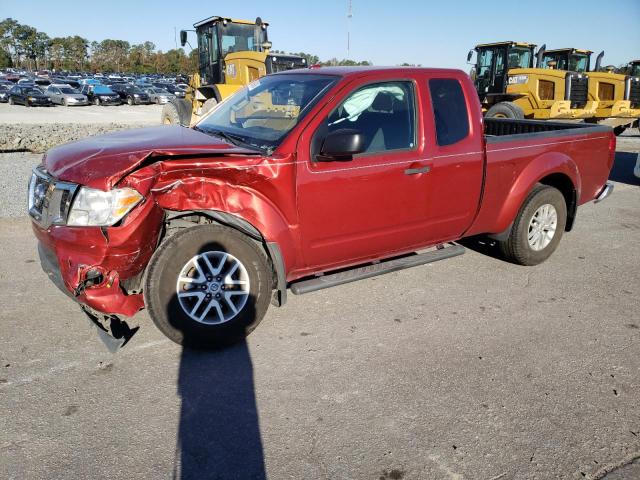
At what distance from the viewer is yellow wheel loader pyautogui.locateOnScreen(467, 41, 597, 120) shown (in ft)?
47.0

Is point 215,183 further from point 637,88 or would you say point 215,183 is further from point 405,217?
point 637,88

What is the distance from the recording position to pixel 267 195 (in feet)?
11.3

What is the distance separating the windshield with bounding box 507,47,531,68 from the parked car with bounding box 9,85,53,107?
3212 centimetres

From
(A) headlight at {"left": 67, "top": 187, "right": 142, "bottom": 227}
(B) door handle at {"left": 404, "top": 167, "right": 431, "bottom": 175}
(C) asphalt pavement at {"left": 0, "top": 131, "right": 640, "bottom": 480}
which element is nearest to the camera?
(C) asphalt pavement at {"left": 0, "top": 131, "right": 640, "bottom": 480}

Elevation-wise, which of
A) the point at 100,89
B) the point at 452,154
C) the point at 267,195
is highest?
the point at 100,89

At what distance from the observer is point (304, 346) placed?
3600mm

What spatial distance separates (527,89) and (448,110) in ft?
39.0

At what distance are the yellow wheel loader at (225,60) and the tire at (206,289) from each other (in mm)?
9887

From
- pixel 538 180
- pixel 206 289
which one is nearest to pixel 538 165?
pixel 538 180

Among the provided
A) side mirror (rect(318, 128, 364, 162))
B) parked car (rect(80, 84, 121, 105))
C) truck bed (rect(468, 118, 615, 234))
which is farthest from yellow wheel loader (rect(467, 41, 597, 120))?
parked car (rect(80, 84, 121, 105))

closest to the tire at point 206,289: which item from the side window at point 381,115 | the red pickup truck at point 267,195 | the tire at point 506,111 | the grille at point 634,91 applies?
the red pickup truck at point 267,195

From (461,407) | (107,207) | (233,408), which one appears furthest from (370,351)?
(107,207)

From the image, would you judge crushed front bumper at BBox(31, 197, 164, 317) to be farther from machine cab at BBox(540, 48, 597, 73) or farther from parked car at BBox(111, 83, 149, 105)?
parked car at BBox(111, 83, 149, 105)

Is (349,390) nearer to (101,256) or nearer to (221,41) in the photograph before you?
(101,256)
